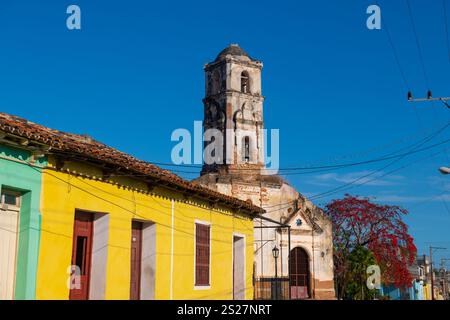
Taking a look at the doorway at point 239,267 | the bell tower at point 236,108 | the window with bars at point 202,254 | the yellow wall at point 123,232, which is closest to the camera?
the yellow wall at point 123,232

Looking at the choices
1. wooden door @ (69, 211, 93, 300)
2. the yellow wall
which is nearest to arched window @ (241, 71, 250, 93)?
the yellow wall

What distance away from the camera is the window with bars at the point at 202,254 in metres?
15.9

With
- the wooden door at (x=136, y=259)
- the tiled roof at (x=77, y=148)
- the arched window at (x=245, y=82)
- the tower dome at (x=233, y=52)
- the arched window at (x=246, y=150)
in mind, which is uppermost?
the tower dome at (x=233, y=52)

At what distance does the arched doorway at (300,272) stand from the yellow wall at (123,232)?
15119 millimetres

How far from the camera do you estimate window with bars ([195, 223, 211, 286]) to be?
15.9 metres

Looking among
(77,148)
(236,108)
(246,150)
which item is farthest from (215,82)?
(77,148)

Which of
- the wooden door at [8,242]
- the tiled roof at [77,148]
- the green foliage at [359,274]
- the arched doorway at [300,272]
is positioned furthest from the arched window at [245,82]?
the wooden door at [8,242]

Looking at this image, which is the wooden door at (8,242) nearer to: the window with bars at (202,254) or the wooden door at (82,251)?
the wooden door at (82,251)

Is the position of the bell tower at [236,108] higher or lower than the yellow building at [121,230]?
higher

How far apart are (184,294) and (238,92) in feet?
64.5

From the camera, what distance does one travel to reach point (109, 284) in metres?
11.8
